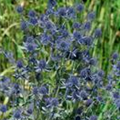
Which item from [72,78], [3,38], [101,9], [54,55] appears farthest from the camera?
[101,9]

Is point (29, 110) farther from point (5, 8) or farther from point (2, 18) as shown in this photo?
point (5, 8)

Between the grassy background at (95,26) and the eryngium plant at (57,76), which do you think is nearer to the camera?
the eryngium plant at (57,76)

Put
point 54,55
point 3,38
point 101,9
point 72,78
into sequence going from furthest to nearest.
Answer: point 101,9
point 3,38
point 54,55
point 72,78

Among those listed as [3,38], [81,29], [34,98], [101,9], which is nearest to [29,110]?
[34,98]

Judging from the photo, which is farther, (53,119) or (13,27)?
(13,27)

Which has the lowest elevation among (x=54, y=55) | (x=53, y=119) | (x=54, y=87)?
(x=53, y=119)

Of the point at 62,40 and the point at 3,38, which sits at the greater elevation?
the point at 62,40

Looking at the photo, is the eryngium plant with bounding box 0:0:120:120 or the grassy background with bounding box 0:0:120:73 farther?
the grassy background with bounding box 0:0:120:73

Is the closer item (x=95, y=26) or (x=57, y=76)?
(x=57, y=76)
